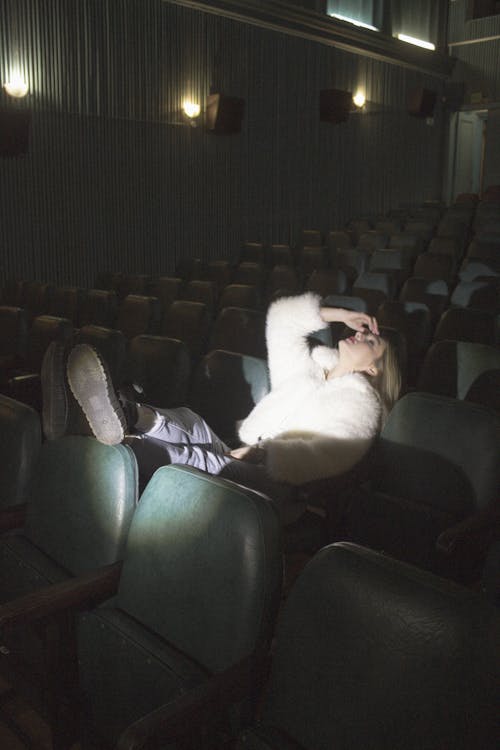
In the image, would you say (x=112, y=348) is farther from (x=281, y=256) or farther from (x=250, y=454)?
(x=281, y=256)

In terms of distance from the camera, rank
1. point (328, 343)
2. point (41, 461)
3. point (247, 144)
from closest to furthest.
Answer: point (41, 461)
point (328, 343)
point (247, 144)

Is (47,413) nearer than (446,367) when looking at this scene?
Yes

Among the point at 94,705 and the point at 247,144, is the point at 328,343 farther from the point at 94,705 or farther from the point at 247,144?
the point at 247,144

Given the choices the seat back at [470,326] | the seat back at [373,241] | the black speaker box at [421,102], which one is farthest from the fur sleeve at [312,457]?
the black speaker box at [421,102]

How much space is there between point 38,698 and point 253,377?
1.29 meters

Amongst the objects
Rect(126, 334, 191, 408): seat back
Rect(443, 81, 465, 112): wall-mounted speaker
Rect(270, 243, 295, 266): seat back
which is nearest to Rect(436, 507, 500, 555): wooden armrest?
Rect(126, 334, 191, 408): seat back

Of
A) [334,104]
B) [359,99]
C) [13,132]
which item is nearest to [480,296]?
[13,132]

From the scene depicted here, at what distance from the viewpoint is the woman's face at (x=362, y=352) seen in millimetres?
2096

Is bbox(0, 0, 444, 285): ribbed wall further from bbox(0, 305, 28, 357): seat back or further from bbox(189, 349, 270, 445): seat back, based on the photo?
bbox(189, 349, 270, 445): seat back

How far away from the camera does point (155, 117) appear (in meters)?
7.44

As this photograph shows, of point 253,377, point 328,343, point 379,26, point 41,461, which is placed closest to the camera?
point 41,461

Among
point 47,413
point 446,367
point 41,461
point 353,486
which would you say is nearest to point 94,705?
point 41,461

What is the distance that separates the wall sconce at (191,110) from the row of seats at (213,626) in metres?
6.61

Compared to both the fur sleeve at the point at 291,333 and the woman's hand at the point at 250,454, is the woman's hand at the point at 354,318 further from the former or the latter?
the woman's hand at the point at 250,454
